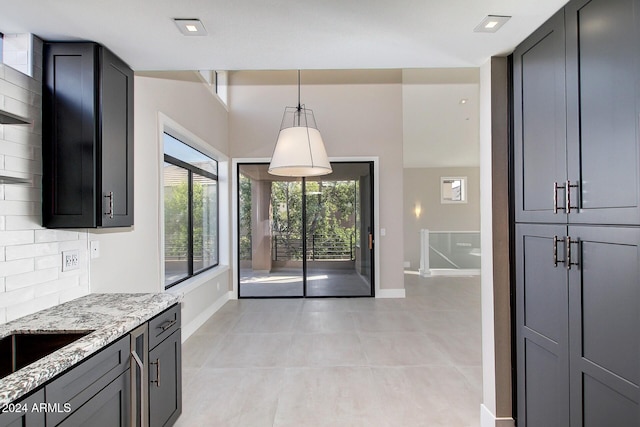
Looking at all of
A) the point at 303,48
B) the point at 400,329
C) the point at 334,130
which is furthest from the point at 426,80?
the point at 303,48

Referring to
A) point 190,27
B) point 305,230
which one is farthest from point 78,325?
point 305,230

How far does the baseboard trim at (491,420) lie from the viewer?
7.13 feet

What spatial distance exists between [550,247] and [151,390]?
7.43ft

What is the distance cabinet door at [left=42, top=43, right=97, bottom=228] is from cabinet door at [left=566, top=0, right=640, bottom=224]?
8.04 ft

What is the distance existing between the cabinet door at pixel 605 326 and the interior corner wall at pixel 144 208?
2797 millimetres

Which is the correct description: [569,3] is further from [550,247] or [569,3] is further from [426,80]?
[426,80]

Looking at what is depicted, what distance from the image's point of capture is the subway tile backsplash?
1.71 metres

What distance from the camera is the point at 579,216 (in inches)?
62.4

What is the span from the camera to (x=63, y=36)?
190 cm

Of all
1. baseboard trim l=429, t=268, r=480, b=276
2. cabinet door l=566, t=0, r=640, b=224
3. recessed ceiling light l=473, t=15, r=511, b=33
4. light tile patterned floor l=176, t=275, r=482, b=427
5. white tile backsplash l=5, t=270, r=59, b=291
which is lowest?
light tile patterned floor l=176, t=275, r=482, b=427

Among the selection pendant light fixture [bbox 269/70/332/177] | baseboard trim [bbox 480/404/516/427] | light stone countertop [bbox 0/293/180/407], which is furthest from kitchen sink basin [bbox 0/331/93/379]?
baseboard trim [bbox 480/404/516/427]

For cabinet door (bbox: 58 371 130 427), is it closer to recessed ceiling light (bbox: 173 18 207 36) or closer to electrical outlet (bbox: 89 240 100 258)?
electrical outlet (bbox: 89 240 100 258)

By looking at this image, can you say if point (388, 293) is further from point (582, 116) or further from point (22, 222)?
point (22, 222)

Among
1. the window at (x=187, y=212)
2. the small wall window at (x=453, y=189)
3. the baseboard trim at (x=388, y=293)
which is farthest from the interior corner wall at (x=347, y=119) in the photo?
the small wall window at (x=453, y=189)
